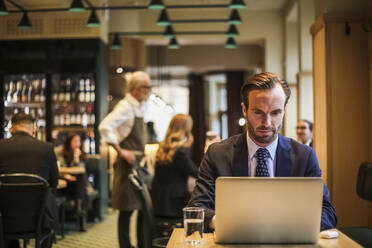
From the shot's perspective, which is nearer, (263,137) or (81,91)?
(263,137)

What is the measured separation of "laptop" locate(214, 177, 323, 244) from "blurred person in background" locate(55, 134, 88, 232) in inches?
220

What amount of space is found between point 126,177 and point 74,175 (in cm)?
257

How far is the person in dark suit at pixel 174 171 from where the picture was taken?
4.80 m

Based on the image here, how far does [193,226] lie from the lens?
2197 mm

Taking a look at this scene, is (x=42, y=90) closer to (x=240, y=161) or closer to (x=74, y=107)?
(x=74, y=107)

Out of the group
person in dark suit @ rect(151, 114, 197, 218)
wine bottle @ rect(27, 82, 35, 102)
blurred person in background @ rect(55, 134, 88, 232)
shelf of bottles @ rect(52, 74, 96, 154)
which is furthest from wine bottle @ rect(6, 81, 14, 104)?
person in dark suit @ rect(151, 114, 197, 218)

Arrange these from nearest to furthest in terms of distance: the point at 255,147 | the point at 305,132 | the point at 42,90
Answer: the point at 255,147 → the point at 305,132 → the point at 42,90

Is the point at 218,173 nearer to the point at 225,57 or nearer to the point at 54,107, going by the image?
the point at 54,107

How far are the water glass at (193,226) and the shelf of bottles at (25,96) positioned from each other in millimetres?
7493

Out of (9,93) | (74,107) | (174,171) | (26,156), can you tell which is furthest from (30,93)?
(174,171)

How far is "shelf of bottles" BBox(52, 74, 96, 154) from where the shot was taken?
30.7 feet

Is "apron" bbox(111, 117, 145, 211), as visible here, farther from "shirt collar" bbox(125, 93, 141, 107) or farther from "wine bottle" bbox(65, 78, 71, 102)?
"wine bottle" bbox(65, 78, 71, 102)

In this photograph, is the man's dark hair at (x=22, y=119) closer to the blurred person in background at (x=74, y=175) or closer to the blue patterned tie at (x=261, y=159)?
the blurred person in background at (x=74, y=175)

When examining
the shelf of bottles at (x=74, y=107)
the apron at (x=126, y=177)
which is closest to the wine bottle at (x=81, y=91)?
the shelf of bottles at (x=74, y=107)
